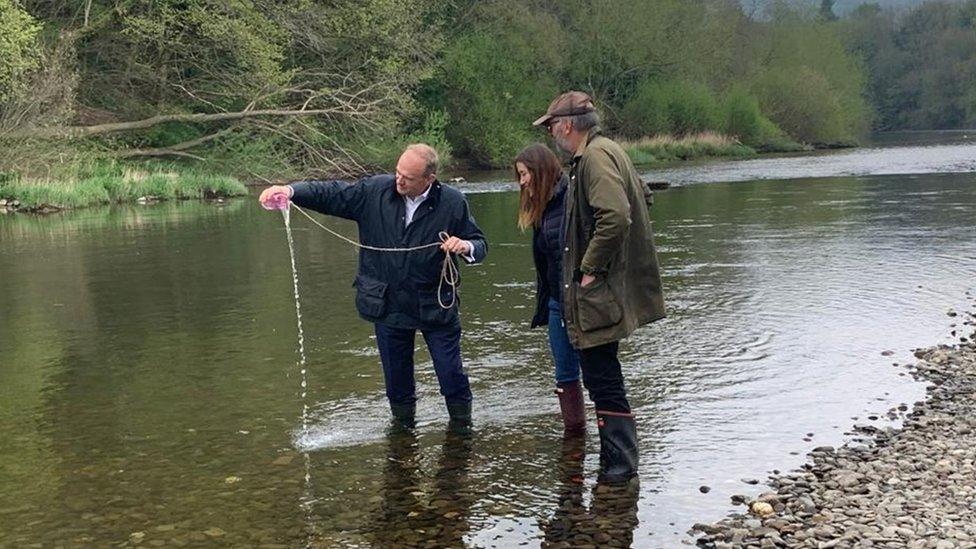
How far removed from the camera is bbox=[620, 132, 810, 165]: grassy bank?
60.9 metres

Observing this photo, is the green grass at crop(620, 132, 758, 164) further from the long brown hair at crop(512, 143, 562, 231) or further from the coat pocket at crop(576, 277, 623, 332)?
the coat pocket at crop(576, 277, 623, 332)

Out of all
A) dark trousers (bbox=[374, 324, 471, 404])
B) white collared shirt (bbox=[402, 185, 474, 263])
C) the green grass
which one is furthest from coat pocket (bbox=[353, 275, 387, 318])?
the green grass

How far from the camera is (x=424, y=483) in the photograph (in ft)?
21.1

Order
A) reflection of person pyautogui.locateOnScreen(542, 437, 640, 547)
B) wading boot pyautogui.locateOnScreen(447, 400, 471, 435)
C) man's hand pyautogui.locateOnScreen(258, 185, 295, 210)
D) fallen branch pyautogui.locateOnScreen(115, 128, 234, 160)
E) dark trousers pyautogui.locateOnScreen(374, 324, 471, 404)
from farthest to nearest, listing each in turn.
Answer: fallen branch pyautogui.locateOnScreen(115, 128, 234, 160), wading boot pyautogui.locateOnScreen(447, 400, 471, 435), dark trousers pyautogui.locateOnScreen(374, 324, 471, 404), man's hand pyautogui.locateOnScreen(258, 185, 295, 210), reflection of person pyautogui.locateOnScreen(542, 437, 640, 547)

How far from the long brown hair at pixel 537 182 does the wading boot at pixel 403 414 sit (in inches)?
64.1

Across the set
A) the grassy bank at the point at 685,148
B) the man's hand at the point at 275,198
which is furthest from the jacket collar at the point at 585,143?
the grassy bank at the point at 685,148

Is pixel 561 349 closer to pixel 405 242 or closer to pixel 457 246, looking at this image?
pixel 457 246

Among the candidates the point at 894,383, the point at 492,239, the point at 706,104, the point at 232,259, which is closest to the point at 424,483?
the point at 894,383

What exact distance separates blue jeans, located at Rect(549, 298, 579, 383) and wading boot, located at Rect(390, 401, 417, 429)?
1.12m

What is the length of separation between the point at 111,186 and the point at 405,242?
27791 millimetres

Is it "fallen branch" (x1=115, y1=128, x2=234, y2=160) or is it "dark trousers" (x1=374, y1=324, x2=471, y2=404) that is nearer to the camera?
"dark trousers" (x1=374, y1=324, x2=471, y2=404)

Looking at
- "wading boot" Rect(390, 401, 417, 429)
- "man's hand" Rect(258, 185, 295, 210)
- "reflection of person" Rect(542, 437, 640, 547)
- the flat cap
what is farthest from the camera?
"wading boot" Rect(390, 401, 417, 429)

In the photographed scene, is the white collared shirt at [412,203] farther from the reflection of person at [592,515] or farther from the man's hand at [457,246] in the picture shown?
the reflection of person at [592,515]

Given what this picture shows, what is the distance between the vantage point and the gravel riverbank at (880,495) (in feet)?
17.7
